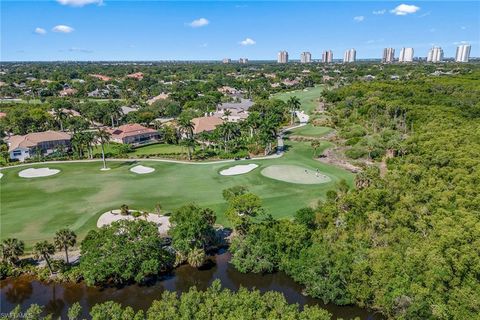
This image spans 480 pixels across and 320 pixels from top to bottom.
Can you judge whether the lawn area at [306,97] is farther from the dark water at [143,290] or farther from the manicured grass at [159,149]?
the dark water at [143,290]

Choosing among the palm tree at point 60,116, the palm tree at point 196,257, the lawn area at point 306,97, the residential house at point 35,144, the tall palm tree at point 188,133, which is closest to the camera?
the palm tree at point 196,257

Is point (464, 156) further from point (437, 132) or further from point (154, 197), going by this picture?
point (154, 197)

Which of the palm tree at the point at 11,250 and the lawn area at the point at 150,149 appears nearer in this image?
the palm tree at the point at 11,250

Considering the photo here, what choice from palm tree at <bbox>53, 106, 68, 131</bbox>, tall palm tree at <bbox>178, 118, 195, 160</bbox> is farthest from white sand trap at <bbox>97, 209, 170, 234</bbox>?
palm tree at <bbox>53, 106, 68, 131</bbox>

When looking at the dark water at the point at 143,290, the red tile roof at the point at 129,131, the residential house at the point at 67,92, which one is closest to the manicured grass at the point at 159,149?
the red tile roof at the point at 129,131

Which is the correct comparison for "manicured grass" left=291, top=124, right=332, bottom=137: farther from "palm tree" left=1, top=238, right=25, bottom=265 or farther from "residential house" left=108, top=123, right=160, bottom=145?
"palm tree" left=1, top=238, right=25, bottom=265

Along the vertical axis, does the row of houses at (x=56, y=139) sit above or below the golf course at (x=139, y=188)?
above
